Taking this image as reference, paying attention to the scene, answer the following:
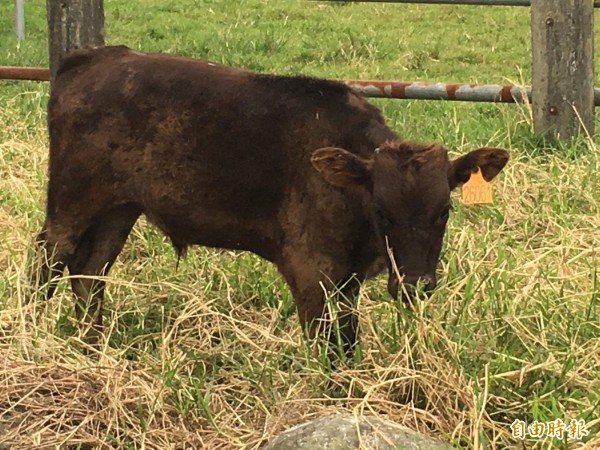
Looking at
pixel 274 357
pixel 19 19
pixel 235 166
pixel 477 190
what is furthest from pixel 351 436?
pixel 19 19

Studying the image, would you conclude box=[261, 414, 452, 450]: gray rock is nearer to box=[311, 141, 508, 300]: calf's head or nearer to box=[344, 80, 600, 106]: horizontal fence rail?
box=[311, 141, 508, 300]: calf's head

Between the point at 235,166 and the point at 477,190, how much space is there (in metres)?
0.99

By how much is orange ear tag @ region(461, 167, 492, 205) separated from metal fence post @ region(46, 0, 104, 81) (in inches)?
105

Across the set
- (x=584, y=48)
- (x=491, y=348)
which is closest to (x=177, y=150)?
(x=491, y=348)

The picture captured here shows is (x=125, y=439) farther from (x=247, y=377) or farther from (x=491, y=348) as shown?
(x=491, y=348)

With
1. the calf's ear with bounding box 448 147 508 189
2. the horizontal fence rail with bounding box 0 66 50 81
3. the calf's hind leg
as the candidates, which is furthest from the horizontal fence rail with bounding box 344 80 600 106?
the calf's ear with bounding box 448 147 508 189

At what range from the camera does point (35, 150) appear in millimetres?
6645

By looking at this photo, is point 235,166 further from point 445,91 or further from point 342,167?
point 445,91

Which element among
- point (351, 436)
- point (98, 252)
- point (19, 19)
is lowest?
point (19, 19)

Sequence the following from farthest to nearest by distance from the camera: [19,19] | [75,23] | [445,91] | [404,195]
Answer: [19,19] < [445,91] < [75,23] < [404,195]

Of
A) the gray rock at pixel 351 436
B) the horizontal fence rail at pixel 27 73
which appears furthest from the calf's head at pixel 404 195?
the horizontal fence rail at pixel 27 73

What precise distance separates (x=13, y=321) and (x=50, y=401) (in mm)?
599

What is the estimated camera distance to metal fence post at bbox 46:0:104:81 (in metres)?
6.02

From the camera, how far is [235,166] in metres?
4.49
